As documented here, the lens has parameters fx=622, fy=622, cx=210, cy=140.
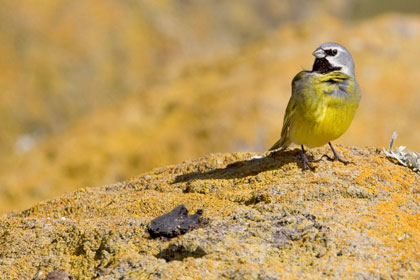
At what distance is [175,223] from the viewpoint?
471cm

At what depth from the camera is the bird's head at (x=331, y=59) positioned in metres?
6.04

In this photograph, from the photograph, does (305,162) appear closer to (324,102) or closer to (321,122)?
(321,122)

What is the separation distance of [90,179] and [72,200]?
6783mm

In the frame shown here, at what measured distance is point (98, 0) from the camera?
22250mm

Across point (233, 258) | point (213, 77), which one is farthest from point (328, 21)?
point (233, 258)

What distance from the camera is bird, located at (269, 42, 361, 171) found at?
5.79 metres

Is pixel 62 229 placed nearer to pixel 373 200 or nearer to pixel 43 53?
pixel 373 200

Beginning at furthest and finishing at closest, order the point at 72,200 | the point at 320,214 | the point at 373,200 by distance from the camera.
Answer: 1. the point at 72,200
2. the point at 373,200
3. the point at 320,214

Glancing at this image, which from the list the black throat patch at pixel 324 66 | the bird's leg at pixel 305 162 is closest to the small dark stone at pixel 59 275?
the bird's leg at pixel 305 162

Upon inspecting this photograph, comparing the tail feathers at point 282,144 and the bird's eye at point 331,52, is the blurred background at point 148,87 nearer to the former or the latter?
the tail feathers at point 282,144

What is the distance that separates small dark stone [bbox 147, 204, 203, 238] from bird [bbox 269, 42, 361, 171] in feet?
4.55

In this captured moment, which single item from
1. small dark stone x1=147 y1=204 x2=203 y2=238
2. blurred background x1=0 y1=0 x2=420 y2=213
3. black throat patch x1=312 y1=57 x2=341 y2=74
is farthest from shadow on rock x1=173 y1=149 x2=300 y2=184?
blurred background x1=0 y1=0 x2=420 y2=213

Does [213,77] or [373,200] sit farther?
[213,77]

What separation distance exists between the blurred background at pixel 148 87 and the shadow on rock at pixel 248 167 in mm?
5335
